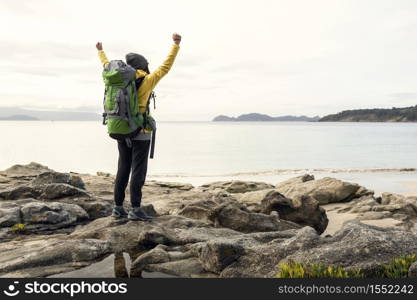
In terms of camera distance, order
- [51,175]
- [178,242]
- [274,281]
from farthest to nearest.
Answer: [51,175]
[178,242]
[274,281]

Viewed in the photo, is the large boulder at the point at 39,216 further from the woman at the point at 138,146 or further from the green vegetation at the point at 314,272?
the green vegetation at the point at 314,272

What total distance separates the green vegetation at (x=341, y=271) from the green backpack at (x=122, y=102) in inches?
176

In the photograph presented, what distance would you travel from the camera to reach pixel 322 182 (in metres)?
27.3

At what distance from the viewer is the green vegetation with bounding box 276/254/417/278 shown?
6.48m

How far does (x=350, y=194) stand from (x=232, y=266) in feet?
69.2

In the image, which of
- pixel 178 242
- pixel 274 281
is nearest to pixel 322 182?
pixel 178 242

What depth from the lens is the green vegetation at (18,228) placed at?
10512 mm

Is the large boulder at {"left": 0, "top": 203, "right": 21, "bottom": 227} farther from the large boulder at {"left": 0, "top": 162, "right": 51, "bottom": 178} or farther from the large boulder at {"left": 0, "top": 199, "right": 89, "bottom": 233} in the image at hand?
the large boulder at {"left": 0, "top": 162, "right": 51, "bottom": 178}

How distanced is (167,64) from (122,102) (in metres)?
1.32

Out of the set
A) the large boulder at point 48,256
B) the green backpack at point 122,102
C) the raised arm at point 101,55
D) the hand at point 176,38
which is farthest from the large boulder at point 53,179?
the hand at point 176,38

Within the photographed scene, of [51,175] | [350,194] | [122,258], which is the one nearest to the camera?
[122,258]

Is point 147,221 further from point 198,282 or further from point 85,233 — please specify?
point 198,282

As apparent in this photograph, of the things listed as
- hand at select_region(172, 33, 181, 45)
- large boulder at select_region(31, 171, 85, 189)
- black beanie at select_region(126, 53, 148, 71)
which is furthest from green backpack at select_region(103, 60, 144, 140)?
large boulder at select_region(31, 171, 85, 189)

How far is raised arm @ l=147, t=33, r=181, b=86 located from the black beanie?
1.89 feet
